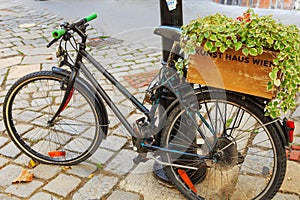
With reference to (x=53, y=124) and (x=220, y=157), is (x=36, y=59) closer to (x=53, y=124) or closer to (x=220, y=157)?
(x=53, y=124)

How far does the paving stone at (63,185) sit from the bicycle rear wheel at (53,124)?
0.52 ft

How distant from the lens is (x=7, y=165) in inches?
124

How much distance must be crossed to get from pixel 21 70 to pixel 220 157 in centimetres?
362

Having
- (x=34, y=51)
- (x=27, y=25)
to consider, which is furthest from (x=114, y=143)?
(x=27, y=25)

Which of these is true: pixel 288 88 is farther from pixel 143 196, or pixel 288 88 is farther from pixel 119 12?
pixel 119 12

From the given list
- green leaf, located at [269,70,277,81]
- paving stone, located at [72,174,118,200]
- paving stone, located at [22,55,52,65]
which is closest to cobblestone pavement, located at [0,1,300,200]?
paving stone, located at [72,174,118,200]

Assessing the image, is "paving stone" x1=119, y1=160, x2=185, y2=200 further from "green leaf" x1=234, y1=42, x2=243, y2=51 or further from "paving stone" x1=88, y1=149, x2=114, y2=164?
"green leaf" x1=234, y1=42, x2=243, y2=51

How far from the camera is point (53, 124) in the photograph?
10.2ft

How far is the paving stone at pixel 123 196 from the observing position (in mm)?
2703

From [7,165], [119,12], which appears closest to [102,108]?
[7,165]

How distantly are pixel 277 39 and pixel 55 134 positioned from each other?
2.34m

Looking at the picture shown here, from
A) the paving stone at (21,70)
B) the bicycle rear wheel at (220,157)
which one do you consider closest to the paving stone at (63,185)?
the bicycle rear wheel at (220,157)

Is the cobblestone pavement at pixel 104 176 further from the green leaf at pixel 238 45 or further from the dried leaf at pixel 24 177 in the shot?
the green leaf at pixel 238 45

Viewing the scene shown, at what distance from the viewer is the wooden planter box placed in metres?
2.01
